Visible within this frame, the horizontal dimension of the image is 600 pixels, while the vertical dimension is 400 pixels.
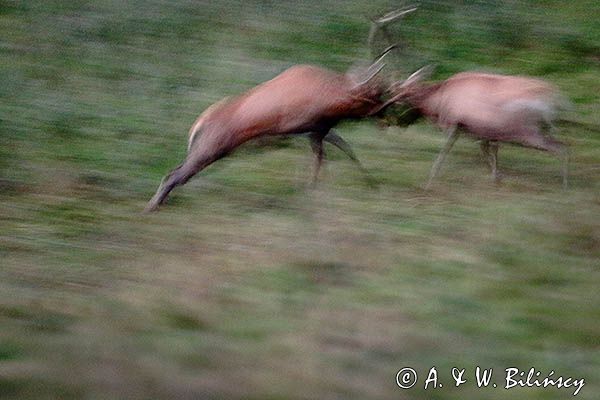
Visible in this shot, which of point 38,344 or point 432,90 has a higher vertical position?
point 432,90

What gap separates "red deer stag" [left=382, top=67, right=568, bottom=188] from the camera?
5.69 metres

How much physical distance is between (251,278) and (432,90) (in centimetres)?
189

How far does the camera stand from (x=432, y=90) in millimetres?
6055

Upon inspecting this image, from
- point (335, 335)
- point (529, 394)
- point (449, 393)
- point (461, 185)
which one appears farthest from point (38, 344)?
point (461, 185)

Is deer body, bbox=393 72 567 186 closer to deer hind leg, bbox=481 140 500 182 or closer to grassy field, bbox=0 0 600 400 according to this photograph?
deer hind leg, bbox=481 140 500 182

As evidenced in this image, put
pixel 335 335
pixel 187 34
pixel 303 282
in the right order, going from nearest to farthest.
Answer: pixel 335 335
pixel 303 282
pixel 187 34

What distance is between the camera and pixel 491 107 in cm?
575

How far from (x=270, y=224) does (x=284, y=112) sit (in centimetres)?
65

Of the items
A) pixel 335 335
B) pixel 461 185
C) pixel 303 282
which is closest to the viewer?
pixel 335 335

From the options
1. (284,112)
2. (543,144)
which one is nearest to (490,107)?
(543,144)

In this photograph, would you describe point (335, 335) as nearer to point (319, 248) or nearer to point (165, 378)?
point (165, 378)

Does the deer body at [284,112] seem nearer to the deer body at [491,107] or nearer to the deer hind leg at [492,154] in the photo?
the deer body at [491,107]

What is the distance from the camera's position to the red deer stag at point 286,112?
575 centimetres

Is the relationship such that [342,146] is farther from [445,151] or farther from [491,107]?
[491,107]
